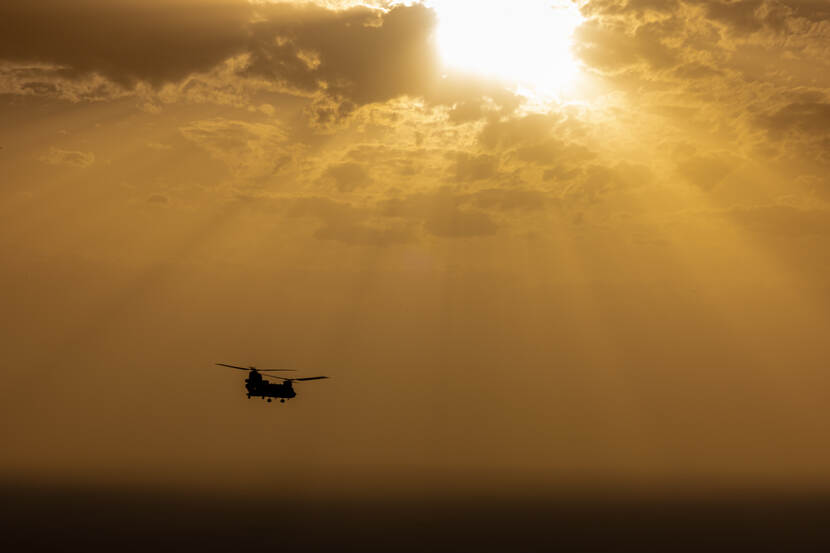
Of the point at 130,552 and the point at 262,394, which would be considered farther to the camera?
the point at 130,552

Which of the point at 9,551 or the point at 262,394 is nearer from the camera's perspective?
the point at 262,394

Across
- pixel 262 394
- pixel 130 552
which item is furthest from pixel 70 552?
→ pixel 262 394

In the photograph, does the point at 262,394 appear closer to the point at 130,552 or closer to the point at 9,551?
the point at 130,552

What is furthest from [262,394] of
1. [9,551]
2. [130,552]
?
[9,551]

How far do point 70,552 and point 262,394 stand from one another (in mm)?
145626

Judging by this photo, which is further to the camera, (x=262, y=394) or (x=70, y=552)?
(x=70, y=552)

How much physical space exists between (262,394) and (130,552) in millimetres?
139415

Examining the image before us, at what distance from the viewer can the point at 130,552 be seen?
199250 mm

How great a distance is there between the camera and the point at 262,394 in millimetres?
93312

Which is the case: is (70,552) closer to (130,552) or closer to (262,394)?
(130,552)

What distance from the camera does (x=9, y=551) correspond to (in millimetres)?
197750

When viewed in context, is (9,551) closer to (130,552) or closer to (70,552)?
(70,552)

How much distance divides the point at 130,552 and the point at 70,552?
1675 centimetres

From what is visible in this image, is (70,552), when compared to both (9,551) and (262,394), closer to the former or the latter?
(9,551)
